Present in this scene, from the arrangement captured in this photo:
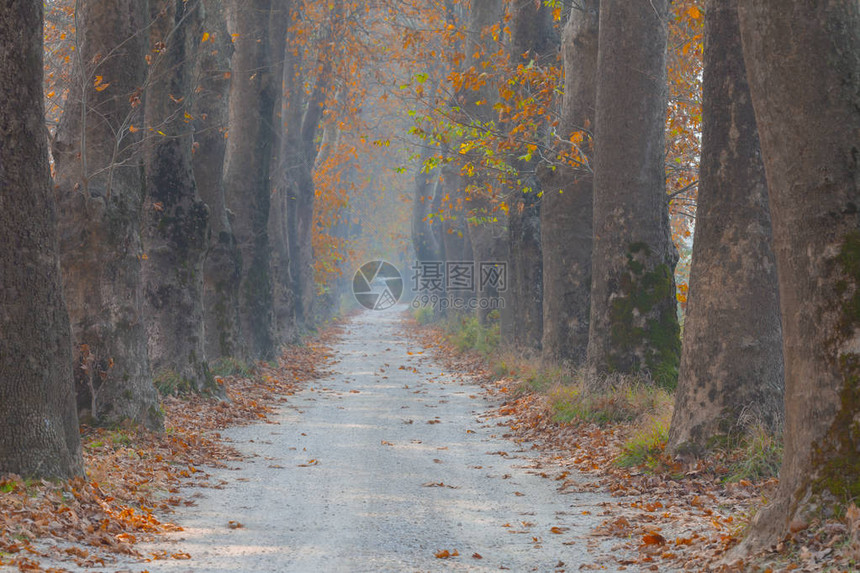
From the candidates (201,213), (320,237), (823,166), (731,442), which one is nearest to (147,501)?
(731,442)

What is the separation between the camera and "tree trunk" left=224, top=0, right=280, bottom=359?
70.2 feet

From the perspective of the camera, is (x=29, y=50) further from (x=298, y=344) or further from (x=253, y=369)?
(x=298, y=344)

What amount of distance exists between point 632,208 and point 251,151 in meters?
11.1

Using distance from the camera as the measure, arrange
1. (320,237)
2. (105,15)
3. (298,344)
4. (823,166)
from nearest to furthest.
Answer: (823,166) < (105,15) < (298,344) < (320,237)

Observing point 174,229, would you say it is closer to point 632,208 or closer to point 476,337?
point 632,208

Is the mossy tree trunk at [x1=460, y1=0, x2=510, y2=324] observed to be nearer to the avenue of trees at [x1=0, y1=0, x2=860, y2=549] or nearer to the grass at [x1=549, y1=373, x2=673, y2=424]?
the avenue of trees at [x1=0, y1=0, x2=860, y2=549]

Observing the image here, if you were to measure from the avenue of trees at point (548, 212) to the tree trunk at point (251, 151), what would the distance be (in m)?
0.06

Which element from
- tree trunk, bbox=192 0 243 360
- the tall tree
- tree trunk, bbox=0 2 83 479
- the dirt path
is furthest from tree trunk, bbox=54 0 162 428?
the tall tree

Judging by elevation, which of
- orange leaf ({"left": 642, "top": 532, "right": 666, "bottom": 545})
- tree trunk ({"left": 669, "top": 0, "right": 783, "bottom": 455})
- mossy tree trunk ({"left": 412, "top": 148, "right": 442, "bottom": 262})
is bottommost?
orange leaf ({"left": 642, "top": 532, "right": 666, "bottom": 545})

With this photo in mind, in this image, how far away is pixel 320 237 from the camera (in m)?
39.0

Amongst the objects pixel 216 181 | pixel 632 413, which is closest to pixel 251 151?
pixel 216 181

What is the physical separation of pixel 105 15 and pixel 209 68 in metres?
6.26

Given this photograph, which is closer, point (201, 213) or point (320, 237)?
point (201, 213)

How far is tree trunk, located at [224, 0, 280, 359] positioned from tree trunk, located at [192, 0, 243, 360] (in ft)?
8.22
